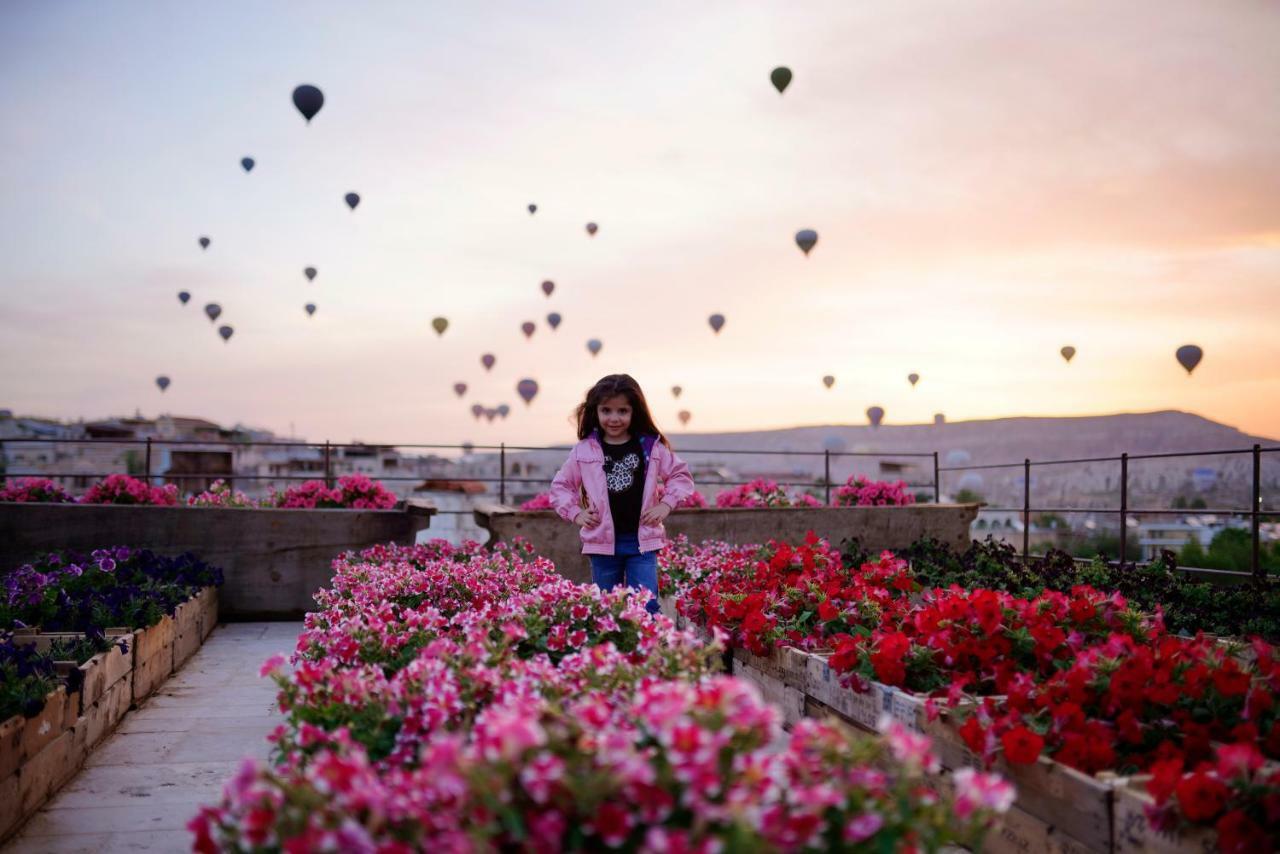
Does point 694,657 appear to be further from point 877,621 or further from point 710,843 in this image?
point 877,621

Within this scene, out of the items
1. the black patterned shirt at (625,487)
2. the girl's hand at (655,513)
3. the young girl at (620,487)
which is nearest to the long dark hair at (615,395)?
the young girl at (620,487)

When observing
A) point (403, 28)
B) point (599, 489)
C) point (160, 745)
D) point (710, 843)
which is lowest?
point (160, 745)

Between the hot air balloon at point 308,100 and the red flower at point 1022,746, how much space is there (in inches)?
505

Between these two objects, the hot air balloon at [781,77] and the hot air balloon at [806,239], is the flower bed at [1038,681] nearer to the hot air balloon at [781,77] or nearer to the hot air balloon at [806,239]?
the hot air balloon at [781,77]

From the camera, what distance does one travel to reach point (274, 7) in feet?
32.6

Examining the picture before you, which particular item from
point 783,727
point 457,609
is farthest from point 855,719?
point 457,609

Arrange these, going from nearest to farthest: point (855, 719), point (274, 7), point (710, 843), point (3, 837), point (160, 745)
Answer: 1. point (710, 843)
2. point (3, 837)
3. point (855, 719)
4. point (160, 745)
5. point (274, 7)

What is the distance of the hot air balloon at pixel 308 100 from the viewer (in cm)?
1293

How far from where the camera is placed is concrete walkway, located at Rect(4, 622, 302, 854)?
3250 mm

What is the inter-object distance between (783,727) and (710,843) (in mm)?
3177

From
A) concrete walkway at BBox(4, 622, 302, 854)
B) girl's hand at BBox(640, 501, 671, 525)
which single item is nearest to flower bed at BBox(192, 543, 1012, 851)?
concrete walkway at BBox(4, 622, 302, 854)

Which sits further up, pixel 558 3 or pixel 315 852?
pixel 558 3

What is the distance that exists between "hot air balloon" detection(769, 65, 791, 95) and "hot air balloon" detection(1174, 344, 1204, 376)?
9757 millimetres

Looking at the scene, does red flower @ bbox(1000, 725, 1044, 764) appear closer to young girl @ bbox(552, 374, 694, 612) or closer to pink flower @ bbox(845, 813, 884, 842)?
pink flower @ bbox(845, 813, 884, 842)
